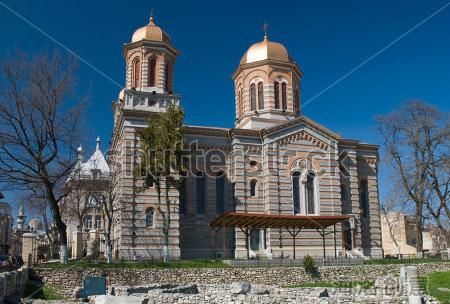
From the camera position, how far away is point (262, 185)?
112ft

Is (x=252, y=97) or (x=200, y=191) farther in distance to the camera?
(x=252, y=97)

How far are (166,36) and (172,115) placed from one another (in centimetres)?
918

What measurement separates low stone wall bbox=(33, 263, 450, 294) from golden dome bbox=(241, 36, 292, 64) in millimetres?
18159

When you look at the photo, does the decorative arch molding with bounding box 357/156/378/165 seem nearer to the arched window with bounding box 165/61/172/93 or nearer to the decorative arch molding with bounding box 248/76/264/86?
the decorative arch molding with bounding box 248/76/264/86

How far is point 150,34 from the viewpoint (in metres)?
35.1

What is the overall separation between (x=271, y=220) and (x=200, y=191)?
6.75m

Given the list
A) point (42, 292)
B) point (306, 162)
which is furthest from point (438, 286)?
point (42, 292)

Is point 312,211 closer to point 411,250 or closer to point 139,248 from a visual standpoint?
point 139,248

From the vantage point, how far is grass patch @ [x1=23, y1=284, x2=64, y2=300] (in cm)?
2119

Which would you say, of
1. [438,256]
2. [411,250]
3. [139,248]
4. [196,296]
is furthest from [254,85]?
[411,250]

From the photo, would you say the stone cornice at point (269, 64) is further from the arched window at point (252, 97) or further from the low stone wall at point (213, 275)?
the low stone wall at point (213, 275)

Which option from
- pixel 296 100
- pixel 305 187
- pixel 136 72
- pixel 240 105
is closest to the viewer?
pixel 136 72

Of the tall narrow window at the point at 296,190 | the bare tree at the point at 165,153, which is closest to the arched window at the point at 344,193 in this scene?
the tall narrow window at the point at 296,190

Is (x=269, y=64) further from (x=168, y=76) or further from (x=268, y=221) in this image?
(x=268, y=221)
